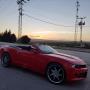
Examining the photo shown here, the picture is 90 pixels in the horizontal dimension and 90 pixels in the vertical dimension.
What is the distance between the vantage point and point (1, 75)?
852 centimetres

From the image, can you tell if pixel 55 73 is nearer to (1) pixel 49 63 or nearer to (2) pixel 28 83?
(1) pixel 49 63

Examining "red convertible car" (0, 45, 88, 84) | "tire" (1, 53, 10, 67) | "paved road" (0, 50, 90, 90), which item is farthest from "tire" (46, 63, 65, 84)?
"tire" (1, 53, 10, 67)

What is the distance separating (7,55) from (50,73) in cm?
290

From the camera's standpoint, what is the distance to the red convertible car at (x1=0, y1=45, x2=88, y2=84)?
783 centimetres

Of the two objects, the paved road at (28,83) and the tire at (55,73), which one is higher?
the tire at (55,73)

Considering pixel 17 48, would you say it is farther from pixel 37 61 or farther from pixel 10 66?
pixel 37 61

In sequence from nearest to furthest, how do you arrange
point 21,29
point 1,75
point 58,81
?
point 58,81
point 1,75
point 21,29

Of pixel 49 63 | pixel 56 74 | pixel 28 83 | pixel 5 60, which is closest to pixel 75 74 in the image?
pixel 56 74

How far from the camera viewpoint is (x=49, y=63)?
827cm

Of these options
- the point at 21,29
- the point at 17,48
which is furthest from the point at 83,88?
the point at 21,29

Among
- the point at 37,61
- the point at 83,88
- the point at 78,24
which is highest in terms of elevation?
the point at 78,24

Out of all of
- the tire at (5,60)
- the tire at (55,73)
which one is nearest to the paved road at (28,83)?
the tire at (55,73)

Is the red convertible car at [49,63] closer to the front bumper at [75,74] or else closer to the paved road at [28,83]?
the front bumper at [75,74]

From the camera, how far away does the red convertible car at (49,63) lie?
783cm
